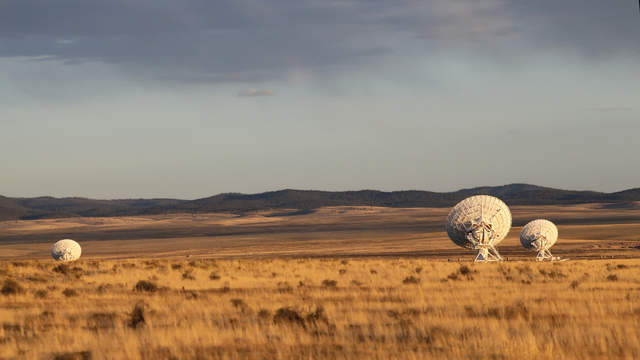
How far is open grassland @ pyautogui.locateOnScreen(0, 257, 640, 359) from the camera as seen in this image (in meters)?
18.8

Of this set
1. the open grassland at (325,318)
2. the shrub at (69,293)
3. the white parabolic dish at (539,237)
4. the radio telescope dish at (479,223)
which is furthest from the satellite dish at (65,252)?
the shrub at (69,293)

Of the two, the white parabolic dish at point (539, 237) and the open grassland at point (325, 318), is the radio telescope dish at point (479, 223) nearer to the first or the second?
the white parabolic dish at point (539, 237)

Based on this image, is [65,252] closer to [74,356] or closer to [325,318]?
[325,318]

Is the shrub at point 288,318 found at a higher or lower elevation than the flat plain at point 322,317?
higher

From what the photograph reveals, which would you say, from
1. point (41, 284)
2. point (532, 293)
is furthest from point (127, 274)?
point (532, 293)

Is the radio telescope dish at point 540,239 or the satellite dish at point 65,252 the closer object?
the radio telescope dish at point 540,239

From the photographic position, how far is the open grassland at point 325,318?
18.8 metres

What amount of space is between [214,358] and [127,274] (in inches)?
1346

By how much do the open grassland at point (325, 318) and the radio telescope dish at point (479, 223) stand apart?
25.9 metres

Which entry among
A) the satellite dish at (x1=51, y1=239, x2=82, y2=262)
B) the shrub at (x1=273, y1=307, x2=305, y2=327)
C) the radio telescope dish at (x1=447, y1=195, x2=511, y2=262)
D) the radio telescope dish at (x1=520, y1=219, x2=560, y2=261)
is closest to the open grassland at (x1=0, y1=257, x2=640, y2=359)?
the shrub at (x1=273, y1=307, x2=305, y2=327)

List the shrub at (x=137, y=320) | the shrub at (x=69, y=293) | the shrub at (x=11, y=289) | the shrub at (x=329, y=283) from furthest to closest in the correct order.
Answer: the shrub at (x=329, y=283), the shrub at (x=11, y=289), the shrub at (x=69, y=293), the shrub at (x=137, y=320)

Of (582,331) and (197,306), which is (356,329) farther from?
(197,306)

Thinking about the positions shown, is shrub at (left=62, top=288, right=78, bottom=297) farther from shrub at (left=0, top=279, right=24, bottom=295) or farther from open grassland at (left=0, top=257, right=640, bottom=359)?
shrub at (left=0, top=279, right=24, bottom=295)

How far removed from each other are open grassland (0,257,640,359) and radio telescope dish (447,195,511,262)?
25.9 metres
